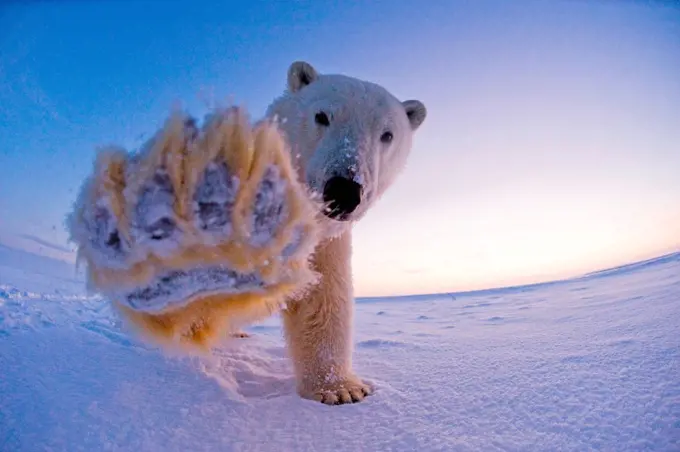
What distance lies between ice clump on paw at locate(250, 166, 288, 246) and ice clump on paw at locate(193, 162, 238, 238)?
50 mm

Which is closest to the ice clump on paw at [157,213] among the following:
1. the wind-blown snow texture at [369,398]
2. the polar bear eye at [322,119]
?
the wind-blown snow texture at [369,398]

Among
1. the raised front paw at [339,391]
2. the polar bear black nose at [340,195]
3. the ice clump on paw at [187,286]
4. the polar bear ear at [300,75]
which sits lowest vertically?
the raised front paw at [339,391]

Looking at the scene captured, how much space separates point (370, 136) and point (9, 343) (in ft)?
5.68

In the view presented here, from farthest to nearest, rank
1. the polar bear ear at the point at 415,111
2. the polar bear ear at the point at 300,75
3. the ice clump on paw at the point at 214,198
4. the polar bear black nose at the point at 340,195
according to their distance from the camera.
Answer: the polar bear ear at the point at 415,111 < the polar bear ear at the point at 300,75 < the polar bear black nose at the point at 340,195 < the ice clump on paw at the point at 214,198

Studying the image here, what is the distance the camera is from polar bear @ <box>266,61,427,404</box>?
135 cm

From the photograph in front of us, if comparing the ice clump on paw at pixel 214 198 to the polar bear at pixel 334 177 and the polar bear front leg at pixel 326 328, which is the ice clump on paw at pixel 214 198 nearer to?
the polar bear at pixel 334 177

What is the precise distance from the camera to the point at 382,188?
1946 millimetres

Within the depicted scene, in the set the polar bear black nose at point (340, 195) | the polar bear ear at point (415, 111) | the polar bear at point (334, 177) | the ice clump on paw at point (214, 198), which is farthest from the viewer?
the polar bear ear at point (415, 111)

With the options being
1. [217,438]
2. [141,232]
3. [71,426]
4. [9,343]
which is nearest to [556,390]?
[217,438]

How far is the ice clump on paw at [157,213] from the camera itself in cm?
74

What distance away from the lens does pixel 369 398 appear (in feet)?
4.71

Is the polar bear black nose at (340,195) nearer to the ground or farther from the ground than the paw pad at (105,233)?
farther from the ground

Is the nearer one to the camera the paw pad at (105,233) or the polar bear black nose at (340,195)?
the paw pad at (105,233)

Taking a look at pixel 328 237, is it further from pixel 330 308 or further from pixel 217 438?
pixel 217 438
